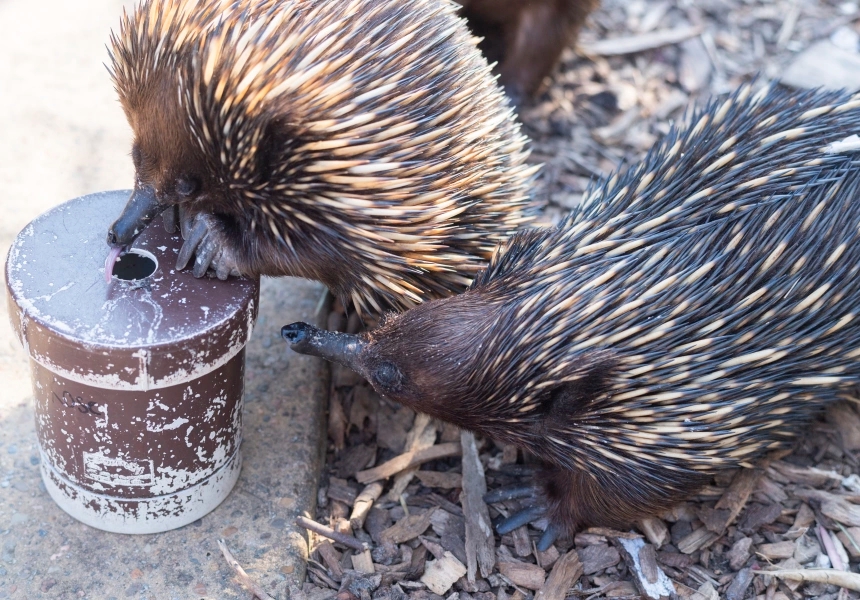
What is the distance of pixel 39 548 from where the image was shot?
2898 millimetres

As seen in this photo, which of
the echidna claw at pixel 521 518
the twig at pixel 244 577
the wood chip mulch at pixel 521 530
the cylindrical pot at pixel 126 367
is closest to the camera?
the cylindrical pot at pixel 126 367

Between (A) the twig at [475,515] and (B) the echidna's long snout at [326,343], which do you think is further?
(A) the twig at [475,515]

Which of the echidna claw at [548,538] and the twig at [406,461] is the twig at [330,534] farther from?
the echidna claw at [548,538]

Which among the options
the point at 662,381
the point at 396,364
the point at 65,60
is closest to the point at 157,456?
the point at 396,364

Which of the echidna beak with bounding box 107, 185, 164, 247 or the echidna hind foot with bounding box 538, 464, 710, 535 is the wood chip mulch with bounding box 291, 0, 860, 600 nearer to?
the echidna hind foot with bounding box 538, 464, 710, 535

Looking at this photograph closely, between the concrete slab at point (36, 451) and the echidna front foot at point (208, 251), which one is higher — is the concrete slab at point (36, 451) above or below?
below

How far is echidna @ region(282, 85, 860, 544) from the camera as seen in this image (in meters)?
2.65

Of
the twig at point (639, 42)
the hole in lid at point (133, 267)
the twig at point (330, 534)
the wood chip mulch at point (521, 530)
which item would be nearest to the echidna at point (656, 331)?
the wood chip mulch at point (521, 530)

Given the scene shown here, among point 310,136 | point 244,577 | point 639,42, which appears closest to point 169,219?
point 310,136

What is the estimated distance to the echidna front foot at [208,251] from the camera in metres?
2.74

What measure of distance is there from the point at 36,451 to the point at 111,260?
0.90 meters

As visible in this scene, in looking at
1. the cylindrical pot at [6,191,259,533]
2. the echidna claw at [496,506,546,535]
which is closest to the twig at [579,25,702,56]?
the echidna claw at [496,506,546,535]

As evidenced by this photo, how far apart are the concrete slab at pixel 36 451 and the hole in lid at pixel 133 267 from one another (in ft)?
2.45

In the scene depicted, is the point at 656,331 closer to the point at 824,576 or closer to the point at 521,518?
the point at 521,518
